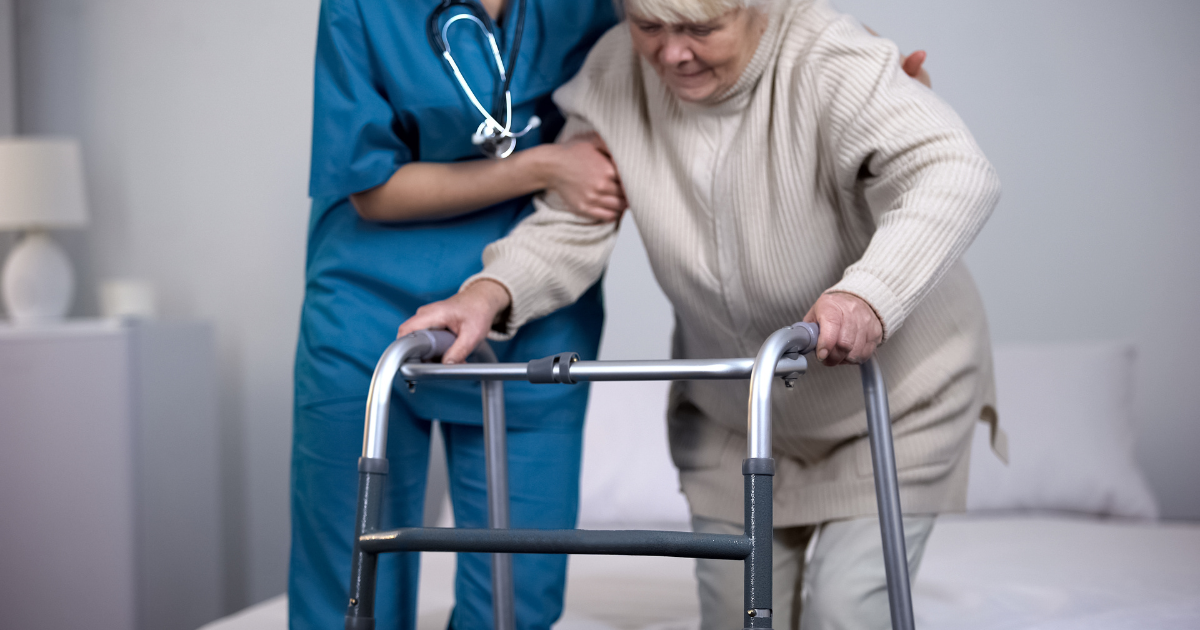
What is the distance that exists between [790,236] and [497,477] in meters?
0.44

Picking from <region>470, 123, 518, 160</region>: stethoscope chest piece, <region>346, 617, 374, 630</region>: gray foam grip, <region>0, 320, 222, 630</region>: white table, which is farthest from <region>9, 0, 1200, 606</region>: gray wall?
<region>346, 617, 374, 630</region>: gray foam grip

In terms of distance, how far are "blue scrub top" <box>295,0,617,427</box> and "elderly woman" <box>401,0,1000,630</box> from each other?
58 mm

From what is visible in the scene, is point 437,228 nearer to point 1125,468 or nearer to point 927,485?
point 927,485

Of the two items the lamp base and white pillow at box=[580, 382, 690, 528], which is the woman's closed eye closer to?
white pillow at box=[580, 382, 690, 528]

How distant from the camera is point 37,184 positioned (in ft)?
7.65

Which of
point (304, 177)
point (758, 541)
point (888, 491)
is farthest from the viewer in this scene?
point (304, 177)

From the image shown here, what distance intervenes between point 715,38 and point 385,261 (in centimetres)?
49

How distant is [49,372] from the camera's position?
216cm

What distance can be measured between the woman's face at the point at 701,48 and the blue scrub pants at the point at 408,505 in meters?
0.45

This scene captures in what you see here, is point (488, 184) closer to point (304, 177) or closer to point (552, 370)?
point (552, 370)

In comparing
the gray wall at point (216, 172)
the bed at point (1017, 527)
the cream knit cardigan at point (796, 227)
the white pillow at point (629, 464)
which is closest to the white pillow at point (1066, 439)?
the bed at point (1017, 527)

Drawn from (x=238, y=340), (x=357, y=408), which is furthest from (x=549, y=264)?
(x=238, y=340)

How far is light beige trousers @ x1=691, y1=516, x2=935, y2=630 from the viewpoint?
1082mm

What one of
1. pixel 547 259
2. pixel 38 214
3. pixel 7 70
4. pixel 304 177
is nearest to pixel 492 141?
pixel 547 259
